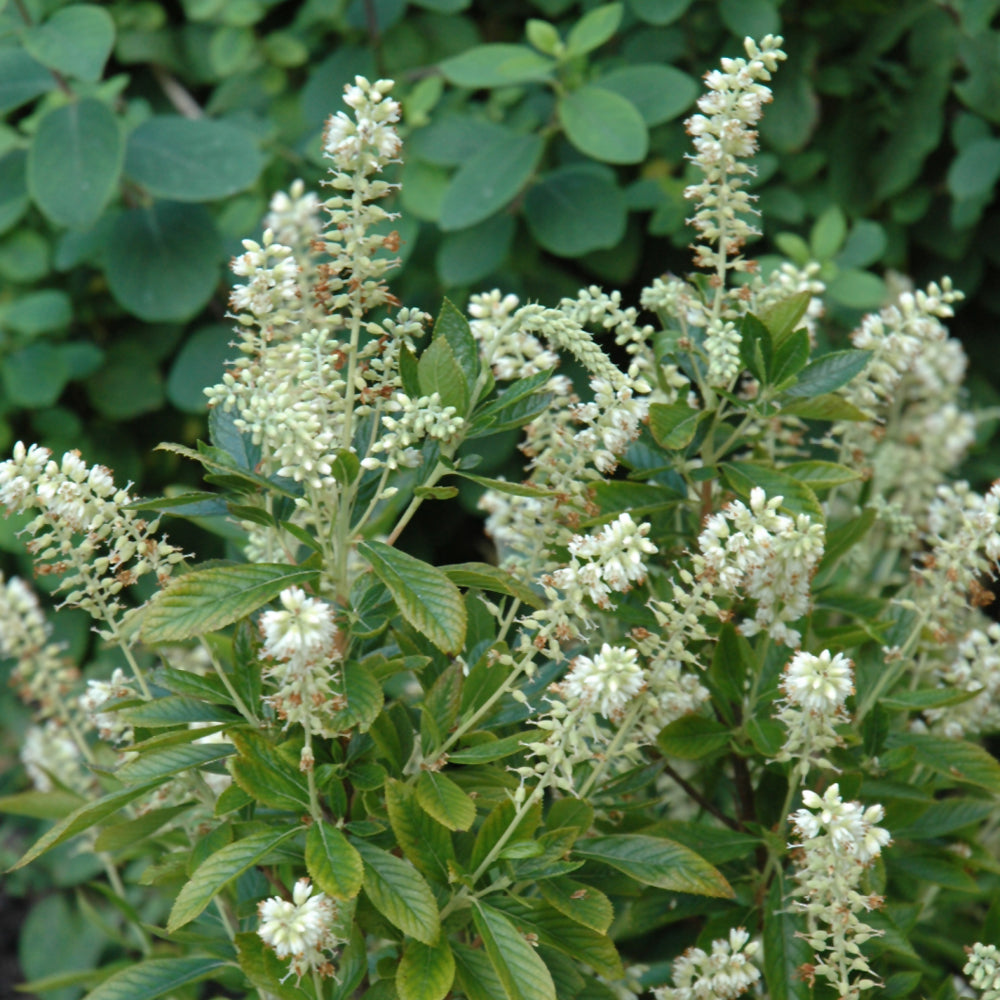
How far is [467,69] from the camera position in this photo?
99.6 inches

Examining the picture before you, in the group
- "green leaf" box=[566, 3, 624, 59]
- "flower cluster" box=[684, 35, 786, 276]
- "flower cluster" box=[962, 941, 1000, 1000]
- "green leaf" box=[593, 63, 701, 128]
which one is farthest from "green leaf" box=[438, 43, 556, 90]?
"flower cluster" box=[962, 941, 1000, 1000]

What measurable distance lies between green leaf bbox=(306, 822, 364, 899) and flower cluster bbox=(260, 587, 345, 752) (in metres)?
0.07

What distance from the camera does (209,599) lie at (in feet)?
3.51

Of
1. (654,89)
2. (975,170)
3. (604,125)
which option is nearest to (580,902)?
(604,125)

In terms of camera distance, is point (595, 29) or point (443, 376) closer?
point (443, 376)

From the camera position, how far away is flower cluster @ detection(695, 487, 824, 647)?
108cm

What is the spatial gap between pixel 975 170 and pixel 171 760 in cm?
239

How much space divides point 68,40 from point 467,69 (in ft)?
2.85

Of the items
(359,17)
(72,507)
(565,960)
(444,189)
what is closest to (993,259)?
(444,189)

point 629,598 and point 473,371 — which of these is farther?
point 629,598

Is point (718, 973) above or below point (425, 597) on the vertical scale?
below

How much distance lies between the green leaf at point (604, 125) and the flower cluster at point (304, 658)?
5.08 feet

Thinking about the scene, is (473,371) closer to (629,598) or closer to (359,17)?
(629,598)

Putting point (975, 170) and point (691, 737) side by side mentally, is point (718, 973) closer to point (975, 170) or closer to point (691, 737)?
point (691, 737)
